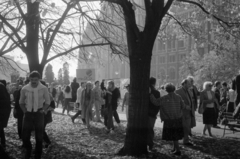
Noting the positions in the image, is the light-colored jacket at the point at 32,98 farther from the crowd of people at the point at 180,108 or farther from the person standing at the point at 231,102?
the person standing at the point at 231,102

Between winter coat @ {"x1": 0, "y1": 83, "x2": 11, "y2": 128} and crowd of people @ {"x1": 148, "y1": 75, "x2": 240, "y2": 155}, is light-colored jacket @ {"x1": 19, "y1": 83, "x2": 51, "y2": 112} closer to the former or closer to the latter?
winter coat @ {"x1": 0, "y1": 83, "x2": 11, "y2": 128}

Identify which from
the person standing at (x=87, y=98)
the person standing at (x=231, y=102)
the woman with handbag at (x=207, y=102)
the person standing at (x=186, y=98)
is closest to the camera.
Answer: the person standing at (x=186, y=98)

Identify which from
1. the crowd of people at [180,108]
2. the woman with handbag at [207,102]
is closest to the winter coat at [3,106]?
the crowd of people at [180,108]

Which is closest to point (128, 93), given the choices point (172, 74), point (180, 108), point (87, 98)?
point (87, 98)

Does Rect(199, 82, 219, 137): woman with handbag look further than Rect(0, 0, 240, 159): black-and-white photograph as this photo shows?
Yes

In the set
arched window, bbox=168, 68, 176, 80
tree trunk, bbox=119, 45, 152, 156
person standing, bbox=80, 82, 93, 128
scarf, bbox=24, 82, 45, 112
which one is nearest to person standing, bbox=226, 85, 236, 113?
person standing, bbox=80, 82, 93, 128

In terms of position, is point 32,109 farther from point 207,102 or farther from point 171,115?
point 207,102

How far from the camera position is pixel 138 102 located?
7.48 meters

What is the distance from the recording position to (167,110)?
7.96 meters

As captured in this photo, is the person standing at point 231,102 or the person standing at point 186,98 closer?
the person standing at point 186,98

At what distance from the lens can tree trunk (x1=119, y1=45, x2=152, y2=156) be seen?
7477 mm

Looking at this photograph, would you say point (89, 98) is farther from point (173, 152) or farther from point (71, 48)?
point (173, 152)

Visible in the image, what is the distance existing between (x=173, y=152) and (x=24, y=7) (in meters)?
9.69

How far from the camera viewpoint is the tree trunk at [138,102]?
748 centimetres
